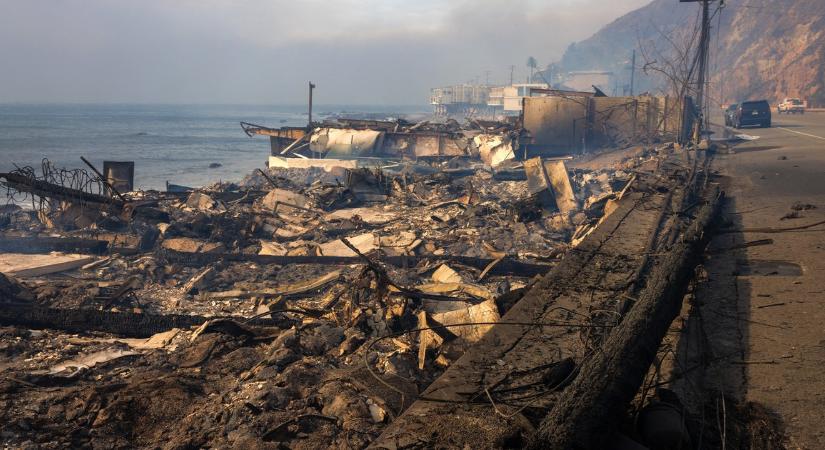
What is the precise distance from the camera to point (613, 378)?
3311 mm

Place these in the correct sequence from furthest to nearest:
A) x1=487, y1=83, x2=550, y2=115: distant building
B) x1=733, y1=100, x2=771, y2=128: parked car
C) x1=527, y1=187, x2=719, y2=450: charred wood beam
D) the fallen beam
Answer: x1=487, y1=83, x2=550, y2=115: distant building → x1=733, y1=100, x2=771, y2=128: parked car → the fallen beam → x1=527, y1=187, x2=719, y2=450: charred wood beam

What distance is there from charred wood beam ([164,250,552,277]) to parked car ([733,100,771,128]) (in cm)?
3046

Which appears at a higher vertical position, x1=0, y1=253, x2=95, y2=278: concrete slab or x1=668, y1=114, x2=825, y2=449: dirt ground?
x1=668, y1=114, x2=825, y2=449: dirt ground

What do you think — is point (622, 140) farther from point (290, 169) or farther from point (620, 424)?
point (620, 424)

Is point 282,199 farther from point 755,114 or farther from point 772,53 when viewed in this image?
point 772,53

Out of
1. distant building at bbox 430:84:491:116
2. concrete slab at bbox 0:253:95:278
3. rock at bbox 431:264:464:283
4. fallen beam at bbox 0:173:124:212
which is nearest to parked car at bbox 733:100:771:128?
rock at bbox 431:264:464:283

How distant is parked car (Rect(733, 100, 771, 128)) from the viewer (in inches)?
1284

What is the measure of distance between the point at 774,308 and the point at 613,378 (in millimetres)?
2844

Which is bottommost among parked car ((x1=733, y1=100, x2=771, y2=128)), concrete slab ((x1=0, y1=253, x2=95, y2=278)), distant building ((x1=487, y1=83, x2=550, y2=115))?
concrete slab ((x1=0, y1=253, x2=95, y2=278))

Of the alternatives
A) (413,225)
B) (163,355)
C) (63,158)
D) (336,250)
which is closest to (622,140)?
(413,225)

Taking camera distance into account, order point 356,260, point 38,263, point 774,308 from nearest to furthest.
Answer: point 774,308 → point 356,260 → point 38,263

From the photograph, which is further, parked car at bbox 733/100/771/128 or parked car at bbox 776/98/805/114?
parked car at bbox 776/98/805/114

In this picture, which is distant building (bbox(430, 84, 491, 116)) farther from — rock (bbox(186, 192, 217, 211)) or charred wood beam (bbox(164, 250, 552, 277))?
charred wood beam (bbox(164, 250, 552, 277))

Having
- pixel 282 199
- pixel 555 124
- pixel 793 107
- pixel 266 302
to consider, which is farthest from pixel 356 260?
pixel 793 107
